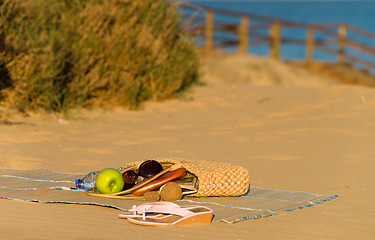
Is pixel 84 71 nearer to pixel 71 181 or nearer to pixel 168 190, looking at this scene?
pixel 71 181

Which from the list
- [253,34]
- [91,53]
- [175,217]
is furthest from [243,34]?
[175,217]

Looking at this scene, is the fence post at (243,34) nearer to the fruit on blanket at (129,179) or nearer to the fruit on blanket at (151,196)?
the fruit on blanket at (129,179)

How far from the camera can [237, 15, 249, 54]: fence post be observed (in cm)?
1908

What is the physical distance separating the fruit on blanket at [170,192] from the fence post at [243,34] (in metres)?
15.1

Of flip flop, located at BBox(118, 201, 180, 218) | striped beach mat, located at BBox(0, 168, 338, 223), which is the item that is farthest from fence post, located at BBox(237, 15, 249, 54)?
flip flop, located at BBox(118, 201, 180, 218)

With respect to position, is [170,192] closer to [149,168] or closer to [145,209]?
[149,168]

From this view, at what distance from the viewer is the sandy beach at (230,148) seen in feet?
12.1

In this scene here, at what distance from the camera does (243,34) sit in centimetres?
1916

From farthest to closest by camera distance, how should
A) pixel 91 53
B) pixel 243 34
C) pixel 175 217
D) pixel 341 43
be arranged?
pixel 341 43
pixel 243 34
pixel 91 53
pixel 175 217

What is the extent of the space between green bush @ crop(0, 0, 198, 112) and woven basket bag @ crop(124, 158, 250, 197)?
3994mm

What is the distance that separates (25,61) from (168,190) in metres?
4.27

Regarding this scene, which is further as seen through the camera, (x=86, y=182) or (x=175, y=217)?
(x=86, y=182)

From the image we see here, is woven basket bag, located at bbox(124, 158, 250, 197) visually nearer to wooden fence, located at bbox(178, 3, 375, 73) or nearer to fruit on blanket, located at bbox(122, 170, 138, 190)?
fruit on blanket, located at bbox(122, 170, 138, 190)

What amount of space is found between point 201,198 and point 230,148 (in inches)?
94.2
